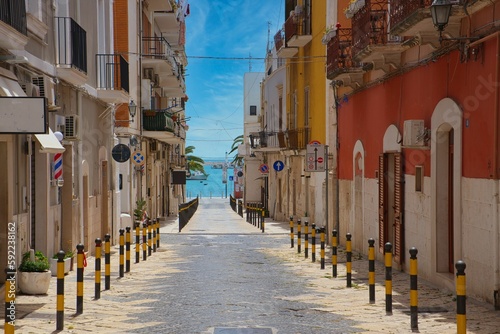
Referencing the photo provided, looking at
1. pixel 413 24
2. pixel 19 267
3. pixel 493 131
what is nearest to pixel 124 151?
pixel 19 267

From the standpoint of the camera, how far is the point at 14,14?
1190 cm

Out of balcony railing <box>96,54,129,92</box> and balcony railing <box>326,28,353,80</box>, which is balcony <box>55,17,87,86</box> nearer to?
balcony railing <box>96,54,129,92</box>

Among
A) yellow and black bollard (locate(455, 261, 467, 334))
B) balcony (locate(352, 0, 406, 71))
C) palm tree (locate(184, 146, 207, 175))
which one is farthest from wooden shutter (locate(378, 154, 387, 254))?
palm tree (locate(184, 146, 207, 175))

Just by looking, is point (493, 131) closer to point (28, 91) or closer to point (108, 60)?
point (28, 91)

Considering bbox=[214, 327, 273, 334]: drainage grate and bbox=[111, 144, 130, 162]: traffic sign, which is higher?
bbox=[111, 144, 130, 162]: traffic sign

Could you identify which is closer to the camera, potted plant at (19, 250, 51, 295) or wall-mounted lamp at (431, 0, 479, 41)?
wall-mounted lamp at (431, 0, 479, 41)

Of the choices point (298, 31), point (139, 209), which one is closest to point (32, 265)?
point (139, 209)

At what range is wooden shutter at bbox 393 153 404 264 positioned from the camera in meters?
17.3

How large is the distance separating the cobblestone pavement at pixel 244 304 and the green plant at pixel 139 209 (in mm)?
14983

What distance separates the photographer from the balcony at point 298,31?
36.0 meters

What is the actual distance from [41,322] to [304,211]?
27.2m

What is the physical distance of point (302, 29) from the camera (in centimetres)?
3625

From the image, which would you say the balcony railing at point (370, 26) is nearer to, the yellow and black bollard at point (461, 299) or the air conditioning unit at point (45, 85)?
the air conditioning unit at point (45, 85)

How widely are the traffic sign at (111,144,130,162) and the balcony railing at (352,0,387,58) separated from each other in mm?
7930
